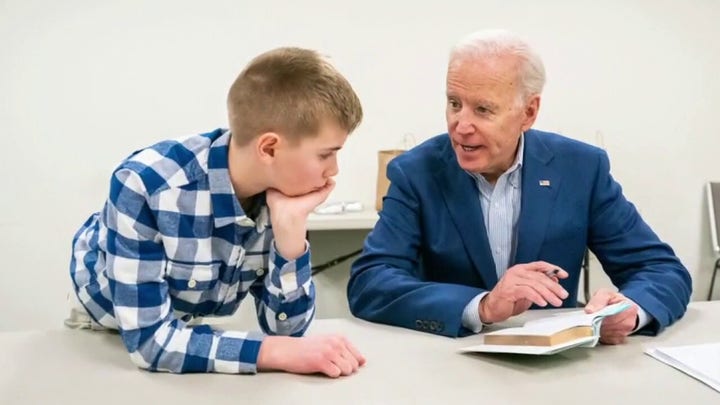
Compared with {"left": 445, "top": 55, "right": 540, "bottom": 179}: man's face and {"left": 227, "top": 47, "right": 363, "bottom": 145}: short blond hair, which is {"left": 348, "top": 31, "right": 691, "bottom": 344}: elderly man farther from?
{"left": 227, "top": 47, "right": 363, "bottom": 145}: short blond hair

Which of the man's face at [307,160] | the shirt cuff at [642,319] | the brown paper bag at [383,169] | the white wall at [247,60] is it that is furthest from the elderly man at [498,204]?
the white wall at [247,60]

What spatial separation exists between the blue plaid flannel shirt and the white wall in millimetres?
2106

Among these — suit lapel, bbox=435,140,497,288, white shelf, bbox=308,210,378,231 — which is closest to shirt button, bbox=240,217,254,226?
suit lapel, bbox=435,140,497,288

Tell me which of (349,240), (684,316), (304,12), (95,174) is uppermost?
(304,12)

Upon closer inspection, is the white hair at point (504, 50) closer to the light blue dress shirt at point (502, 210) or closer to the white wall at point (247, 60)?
the light blue dress shirt at point (502, 210)

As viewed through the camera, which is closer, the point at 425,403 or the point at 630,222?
the point at 425,403

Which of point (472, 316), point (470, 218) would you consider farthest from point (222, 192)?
point (470, 218)

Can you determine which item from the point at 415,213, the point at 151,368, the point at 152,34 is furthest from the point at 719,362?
the point at 152,34

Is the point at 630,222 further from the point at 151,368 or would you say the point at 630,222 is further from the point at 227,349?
the point at 151,368

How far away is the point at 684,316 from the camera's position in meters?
1.43

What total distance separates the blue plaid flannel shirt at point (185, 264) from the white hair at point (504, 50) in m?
0.68

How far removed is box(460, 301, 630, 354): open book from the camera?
106 centimetres

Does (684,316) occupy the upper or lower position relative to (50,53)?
lower

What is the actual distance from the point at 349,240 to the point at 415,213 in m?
1.72
